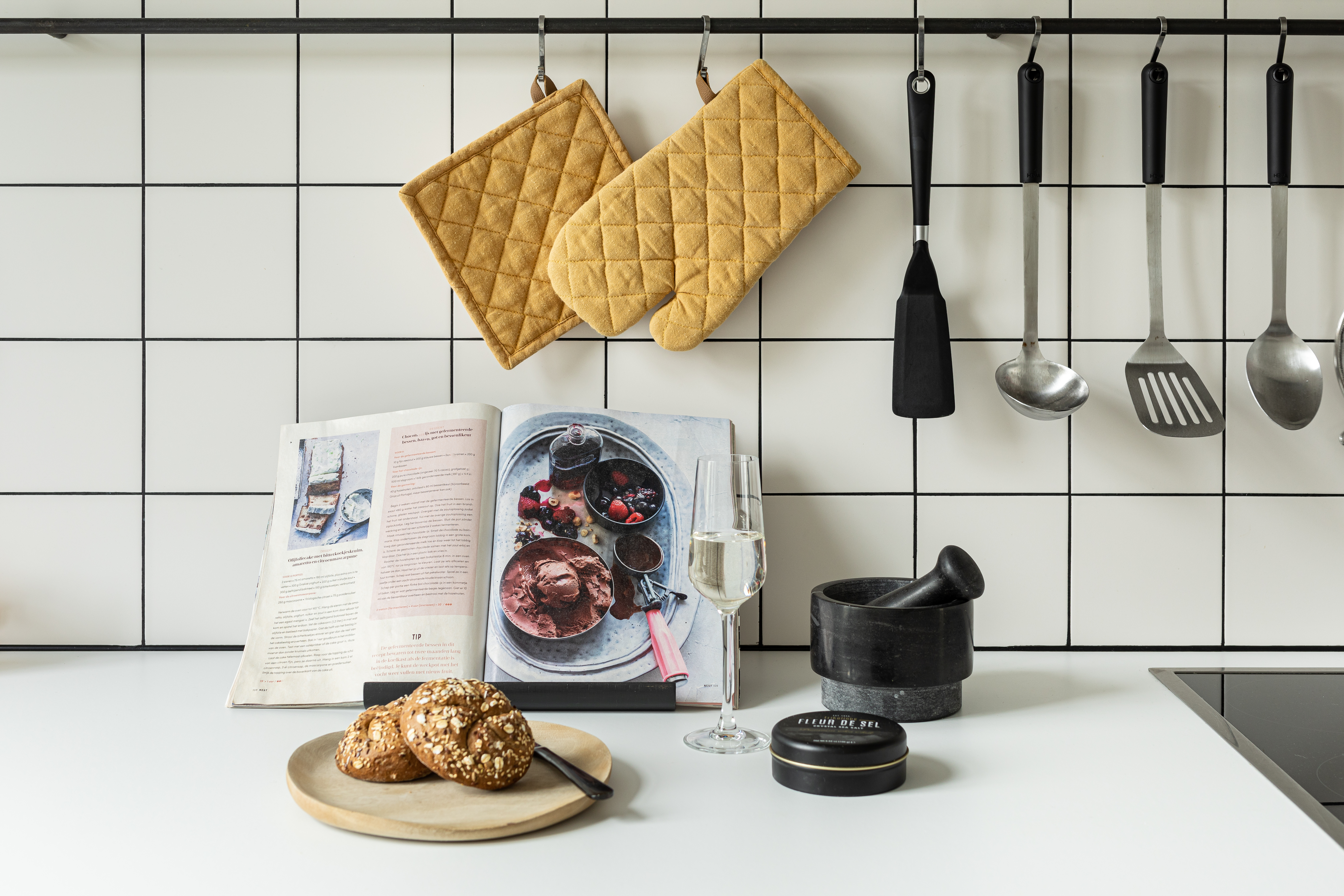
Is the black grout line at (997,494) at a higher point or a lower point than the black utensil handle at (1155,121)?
lower

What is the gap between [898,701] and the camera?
0.80 meters

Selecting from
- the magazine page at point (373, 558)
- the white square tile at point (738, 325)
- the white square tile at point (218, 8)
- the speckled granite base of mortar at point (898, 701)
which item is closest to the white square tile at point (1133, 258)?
the white square tile at point (738, 325)

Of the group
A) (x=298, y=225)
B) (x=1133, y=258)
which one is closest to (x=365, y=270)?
(x=298, y=225)

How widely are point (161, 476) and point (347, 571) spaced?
0.97 feet

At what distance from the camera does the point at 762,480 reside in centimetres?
107

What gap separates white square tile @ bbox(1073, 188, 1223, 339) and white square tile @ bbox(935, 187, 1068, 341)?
0.02 m

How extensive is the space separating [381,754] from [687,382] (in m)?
0.54

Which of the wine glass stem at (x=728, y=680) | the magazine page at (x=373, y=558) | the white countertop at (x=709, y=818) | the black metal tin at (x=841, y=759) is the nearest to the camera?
the white countertop at (x=709, y=818)

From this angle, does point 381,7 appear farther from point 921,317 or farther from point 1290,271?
point 1290,271

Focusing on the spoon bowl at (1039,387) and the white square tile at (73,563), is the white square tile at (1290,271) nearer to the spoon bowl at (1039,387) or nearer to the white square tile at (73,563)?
the spoon bowl at (1039,387)

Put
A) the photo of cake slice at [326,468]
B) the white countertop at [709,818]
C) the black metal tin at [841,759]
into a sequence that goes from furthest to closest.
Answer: the photo of cake slice at [326,468] → the black metal tin at [841,759] → the white countertop at [709,818]

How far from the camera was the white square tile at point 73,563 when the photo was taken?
3.46ft

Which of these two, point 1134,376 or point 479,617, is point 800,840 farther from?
point 1134,376

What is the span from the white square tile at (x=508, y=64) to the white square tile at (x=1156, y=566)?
69 cm
